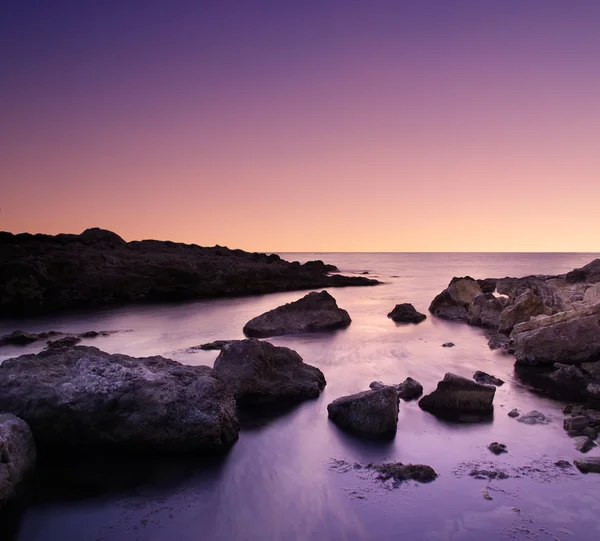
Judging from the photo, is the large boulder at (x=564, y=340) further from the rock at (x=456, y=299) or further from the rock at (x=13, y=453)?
the rock at (x=13, y=453)

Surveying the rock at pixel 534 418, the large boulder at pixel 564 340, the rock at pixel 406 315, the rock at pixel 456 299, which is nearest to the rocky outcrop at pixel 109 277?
the rock at pixel 406 315

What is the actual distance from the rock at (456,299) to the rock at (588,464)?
64.0ft

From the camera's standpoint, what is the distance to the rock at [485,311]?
24.0m

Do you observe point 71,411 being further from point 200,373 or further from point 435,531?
point 435,531

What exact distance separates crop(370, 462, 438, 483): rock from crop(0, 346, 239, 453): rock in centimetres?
312

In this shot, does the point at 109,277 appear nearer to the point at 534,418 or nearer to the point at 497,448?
the point at 534,418

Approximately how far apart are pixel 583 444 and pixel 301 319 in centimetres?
1547

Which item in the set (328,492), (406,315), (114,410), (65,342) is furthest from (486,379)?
(65,342)

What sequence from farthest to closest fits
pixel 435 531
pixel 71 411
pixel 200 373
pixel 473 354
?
1. pixel 473 354
2. pixel 200 373
3. pixel 71 411
4. pixel 435 531

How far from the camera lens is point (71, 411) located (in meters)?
8.52

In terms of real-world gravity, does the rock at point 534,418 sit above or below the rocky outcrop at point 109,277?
below

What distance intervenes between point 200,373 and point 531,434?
7.00m

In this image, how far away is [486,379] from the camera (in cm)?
1384

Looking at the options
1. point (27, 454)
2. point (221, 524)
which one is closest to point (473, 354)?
point (221, 524)
